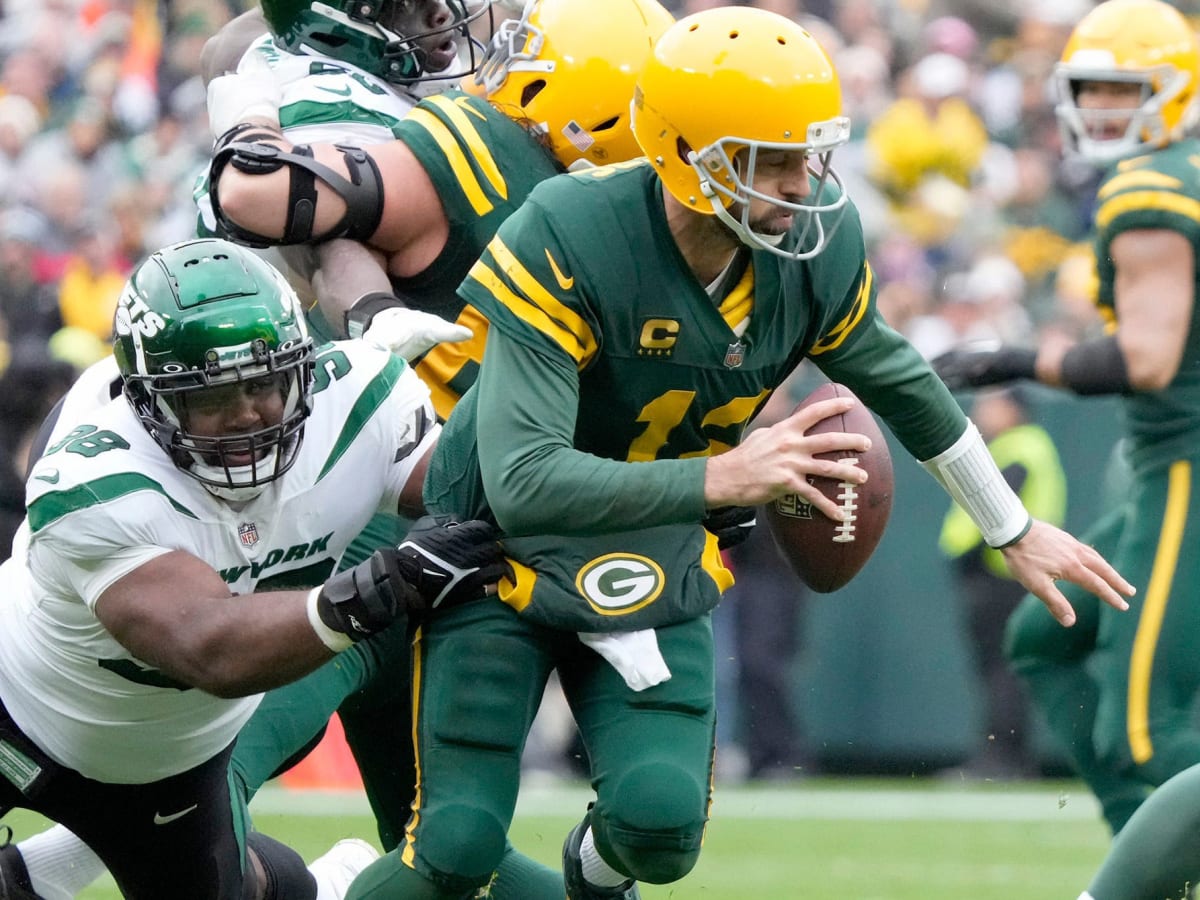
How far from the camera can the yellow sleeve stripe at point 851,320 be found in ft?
12.4

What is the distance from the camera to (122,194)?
34.4ft

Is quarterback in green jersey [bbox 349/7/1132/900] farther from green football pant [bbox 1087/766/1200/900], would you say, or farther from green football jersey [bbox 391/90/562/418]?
green football jersey [bbox 391/90/562/418]

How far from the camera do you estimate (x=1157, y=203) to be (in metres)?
5.25

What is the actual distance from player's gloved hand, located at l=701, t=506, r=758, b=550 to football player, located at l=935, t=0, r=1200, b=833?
5.04 feet

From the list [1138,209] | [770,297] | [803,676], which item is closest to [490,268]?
[770,297]

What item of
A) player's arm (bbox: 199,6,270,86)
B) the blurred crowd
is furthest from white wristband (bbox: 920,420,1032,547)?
the blurred crowd

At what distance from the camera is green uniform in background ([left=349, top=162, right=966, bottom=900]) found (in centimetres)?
354

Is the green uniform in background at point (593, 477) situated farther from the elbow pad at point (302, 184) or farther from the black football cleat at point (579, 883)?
the elbow pad at point (302, 184)

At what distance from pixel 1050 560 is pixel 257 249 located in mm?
1718

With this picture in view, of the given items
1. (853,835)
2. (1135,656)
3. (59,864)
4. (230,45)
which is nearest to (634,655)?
(59,864)

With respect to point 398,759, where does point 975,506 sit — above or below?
above

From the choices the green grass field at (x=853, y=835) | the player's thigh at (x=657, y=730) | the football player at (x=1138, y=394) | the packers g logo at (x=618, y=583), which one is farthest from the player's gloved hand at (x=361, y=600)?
the football player at (x=1138, y=394)

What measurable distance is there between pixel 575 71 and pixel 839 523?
1072mm

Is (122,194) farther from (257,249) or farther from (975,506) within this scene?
(975,506)
